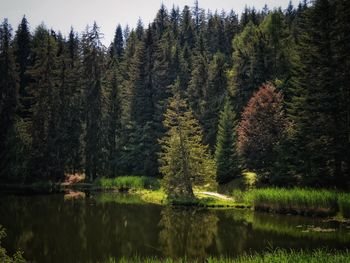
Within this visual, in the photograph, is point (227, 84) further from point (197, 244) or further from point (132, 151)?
point (197, 244)

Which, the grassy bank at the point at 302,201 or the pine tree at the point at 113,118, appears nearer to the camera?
the grassy bank at the point at 302,201

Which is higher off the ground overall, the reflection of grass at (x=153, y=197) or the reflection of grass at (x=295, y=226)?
the reflection of grass at (x=153, y=197)

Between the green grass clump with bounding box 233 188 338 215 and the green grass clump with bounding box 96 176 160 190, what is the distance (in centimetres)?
1742

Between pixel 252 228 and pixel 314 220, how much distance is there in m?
4.60

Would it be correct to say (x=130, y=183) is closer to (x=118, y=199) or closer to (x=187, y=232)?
(x=118, y=199)

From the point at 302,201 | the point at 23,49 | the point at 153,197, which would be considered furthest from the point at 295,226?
the point at 23,49

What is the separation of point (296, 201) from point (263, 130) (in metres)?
13.4

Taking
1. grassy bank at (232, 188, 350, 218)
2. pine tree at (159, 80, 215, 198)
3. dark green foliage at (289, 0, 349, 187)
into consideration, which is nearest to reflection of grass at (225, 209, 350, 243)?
grassy bank at (232, 188, 350, 218)

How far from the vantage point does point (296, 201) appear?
2848 centimetres

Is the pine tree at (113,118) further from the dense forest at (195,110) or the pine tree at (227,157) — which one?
the pine tree at (227,157)

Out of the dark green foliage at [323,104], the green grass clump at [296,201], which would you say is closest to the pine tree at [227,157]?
the dark green foliage at [323,104]

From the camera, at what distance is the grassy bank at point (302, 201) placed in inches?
1019

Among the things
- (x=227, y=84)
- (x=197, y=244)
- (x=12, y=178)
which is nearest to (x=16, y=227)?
(x=197, y=244)

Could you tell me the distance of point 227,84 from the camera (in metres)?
68.1
